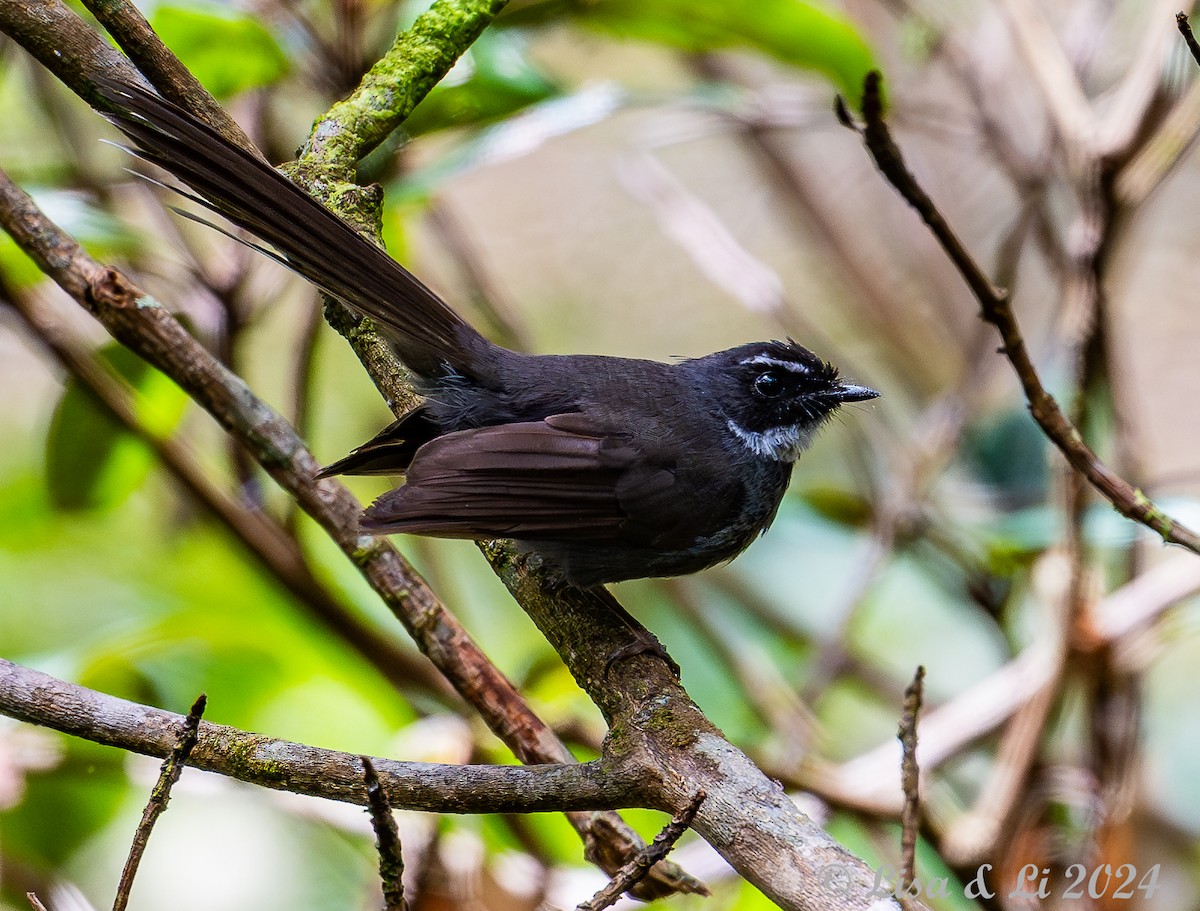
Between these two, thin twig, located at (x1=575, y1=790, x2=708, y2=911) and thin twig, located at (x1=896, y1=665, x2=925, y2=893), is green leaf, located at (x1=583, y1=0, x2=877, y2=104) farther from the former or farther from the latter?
thin twig, located at (x1=575, y1=790, x2=708, y2=911)

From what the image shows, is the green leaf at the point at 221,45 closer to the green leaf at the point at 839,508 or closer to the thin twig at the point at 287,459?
the thin twig at the point at 287,459

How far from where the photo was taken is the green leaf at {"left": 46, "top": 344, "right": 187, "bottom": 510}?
357cm

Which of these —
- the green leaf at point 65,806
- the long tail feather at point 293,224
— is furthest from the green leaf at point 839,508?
the green leaf at point 65,806

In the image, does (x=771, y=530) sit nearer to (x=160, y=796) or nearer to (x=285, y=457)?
(x=285, y=457)

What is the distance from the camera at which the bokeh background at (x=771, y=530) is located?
337 cm

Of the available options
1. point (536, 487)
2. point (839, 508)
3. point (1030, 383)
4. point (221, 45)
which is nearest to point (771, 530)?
point (839, 508)

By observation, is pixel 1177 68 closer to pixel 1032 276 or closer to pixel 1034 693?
pixel 1034 693

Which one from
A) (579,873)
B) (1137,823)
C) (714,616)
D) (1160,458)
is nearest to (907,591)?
(714,616)

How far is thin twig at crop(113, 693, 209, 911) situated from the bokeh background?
147 cm

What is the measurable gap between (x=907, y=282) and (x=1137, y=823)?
3.03 metres

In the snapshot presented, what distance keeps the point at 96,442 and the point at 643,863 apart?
2.65m

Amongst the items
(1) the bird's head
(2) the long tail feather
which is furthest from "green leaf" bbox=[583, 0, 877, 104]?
(2) the long tail feather

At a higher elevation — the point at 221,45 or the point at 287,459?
the point at 221,45

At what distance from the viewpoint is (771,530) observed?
4.60 metres
